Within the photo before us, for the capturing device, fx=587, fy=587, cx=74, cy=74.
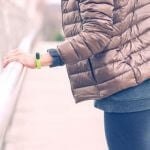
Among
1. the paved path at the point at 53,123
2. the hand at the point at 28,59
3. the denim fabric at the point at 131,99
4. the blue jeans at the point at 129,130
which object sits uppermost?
the hand at the point at 28,59

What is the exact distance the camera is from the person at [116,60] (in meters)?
2.41

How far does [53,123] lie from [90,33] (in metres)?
3.32

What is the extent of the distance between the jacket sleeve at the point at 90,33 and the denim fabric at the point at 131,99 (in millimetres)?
221

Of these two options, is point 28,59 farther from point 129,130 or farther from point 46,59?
point 129,130

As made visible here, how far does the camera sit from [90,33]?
235 centimetres

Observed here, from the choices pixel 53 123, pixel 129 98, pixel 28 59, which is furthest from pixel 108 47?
pixel 53 123

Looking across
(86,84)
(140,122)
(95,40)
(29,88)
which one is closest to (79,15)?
(95,40)

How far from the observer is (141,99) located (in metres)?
2.45

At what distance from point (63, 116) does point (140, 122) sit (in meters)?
3.51

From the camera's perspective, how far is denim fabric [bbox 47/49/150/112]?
2447 mm

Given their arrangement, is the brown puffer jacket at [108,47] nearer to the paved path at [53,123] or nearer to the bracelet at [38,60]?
the bracelet at [38,60]

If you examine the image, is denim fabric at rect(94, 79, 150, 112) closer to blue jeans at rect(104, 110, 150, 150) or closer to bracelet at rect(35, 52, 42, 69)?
blue jeans at rect(104, 110, 150, 150)

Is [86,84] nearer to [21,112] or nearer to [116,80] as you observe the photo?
[116,80]

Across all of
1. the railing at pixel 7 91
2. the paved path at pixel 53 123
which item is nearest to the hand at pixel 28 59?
the railing at pixel 7 91
